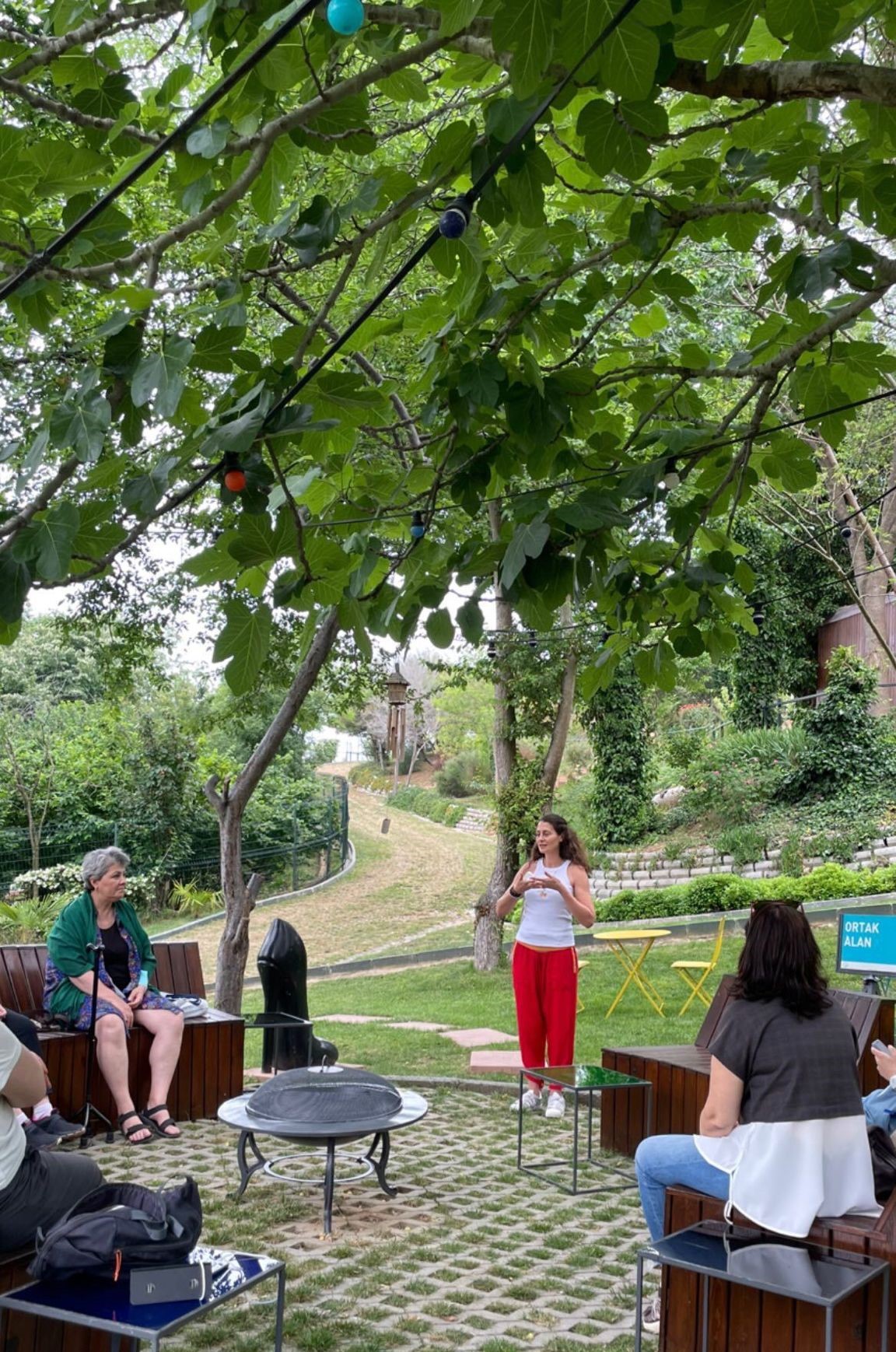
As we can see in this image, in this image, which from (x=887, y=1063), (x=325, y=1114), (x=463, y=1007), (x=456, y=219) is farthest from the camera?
(x=463, y=1007)

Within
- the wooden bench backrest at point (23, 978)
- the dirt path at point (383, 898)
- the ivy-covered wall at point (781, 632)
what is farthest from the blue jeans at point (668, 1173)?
the ivy-covered wall at point (781, 632)

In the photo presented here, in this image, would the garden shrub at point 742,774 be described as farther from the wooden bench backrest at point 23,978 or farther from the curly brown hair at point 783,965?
the curly brown hair at point 783,965

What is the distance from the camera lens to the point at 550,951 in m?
6.97

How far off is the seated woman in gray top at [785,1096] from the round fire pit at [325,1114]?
5.75ft

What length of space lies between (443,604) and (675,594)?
3.47ft

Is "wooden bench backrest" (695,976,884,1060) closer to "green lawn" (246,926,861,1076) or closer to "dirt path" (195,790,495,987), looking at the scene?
"green lawn" (246,926,861,1076)

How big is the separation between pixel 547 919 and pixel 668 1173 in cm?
317

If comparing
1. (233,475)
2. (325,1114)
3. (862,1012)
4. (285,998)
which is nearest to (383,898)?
(285,998)

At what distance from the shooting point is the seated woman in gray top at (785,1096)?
3.41 m

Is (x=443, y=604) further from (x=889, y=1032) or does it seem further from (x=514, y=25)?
(x=889, y=1032)

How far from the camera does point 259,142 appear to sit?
A: 2387 mm

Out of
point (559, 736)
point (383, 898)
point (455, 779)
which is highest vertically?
point (559, 736)

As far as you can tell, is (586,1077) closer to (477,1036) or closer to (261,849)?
(477,1036)

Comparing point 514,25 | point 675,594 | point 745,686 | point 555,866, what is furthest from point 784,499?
point 514,25
